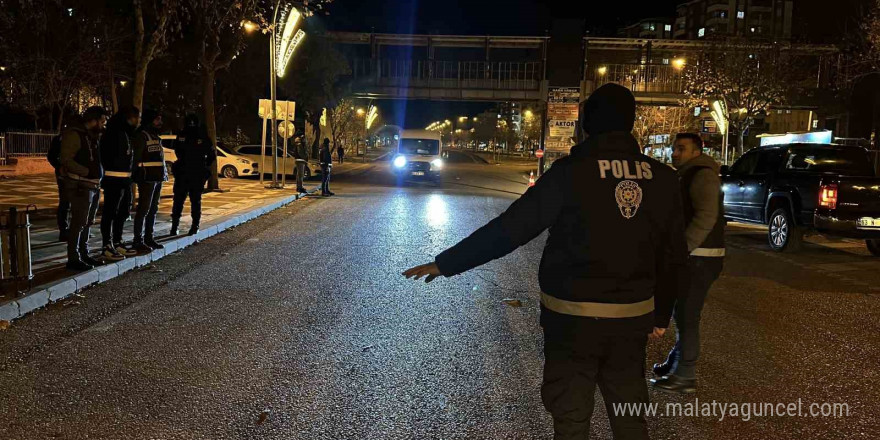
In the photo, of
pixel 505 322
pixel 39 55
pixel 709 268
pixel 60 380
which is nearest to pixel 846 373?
pixel 709 268

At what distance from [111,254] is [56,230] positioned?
3.39 meters

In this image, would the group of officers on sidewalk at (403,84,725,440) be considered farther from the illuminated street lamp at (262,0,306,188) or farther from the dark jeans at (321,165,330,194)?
the illuminated street lamp at (262,0,306,188)

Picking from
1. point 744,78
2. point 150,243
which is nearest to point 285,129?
point 150,243

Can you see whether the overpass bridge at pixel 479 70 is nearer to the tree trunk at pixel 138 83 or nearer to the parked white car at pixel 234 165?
the parked white car at pixel 234 165

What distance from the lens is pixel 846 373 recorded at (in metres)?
5.17

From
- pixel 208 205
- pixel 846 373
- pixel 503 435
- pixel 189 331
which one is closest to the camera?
pixel 503 435

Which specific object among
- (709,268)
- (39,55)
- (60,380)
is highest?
(39,55)

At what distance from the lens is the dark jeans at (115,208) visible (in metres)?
8.51

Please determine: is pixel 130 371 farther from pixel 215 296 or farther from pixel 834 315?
pixel 834 315

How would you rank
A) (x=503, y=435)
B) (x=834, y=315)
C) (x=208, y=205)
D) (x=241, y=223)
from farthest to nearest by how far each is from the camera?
(x=208, y=205), (x=241, y=223), (x=834, y=315), (x=503, y=435)

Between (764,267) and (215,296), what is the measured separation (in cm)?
809

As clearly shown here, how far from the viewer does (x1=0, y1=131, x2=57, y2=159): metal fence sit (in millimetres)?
24188

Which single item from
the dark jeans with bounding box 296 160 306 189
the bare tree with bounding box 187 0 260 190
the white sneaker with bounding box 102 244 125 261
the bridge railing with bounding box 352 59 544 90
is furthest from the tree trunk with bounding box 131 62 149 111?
the bridge railing with bounding box 352 59 544 90

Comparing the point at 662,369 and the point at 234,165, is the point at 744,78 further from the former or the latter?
the point at 662,369
